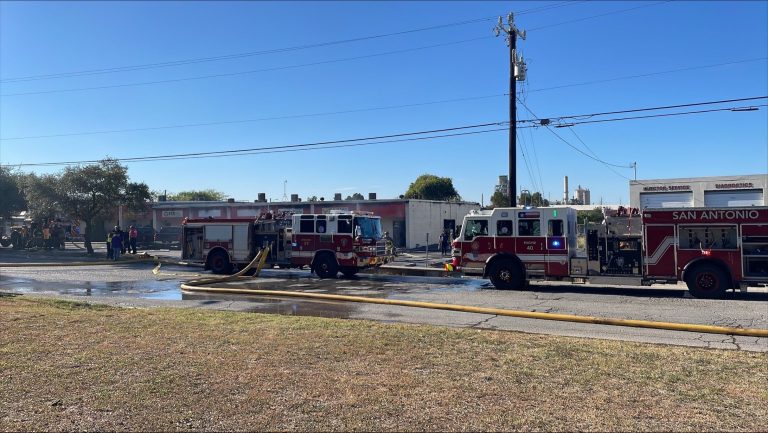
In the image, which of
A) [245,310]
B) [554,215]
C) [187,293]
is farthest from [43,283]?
[554,215]

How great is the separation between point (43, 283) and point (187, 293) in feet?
21.0

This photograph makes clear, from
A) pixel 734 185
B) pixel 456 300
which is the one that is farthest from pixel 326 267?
pixel 734 185

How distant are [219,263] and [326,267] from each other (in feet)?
16.6

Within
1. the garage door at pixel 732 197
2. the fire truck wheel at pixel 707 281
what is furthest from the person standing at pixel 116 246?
the garage door at pixel 732 197

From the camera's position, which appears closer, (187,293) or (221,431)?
(221,431)

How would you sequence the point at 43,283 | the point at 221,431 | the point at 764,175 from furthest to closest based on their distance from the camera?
the point at 764,175 < the point at 43,283 < the point at 221,431

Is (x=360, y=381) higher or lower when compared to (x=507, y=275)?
lower

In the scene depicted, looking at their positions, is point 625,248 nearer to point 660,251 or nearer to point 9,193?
point 660,251

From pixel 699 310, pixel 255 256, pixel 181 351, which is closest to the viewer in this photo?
pixel 181 351

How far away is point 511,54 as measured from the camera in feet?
76.1

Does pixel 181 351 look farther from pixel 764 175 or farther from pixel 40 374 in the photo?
pixel 764 175

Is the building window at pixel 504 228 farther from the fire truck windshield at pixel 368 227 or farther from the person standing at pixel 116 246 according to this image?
the person standing at pixel 116 246

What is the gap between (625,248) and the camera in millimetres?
15664

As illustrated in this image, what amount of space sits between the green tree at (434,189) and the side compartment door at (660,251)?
204ft
